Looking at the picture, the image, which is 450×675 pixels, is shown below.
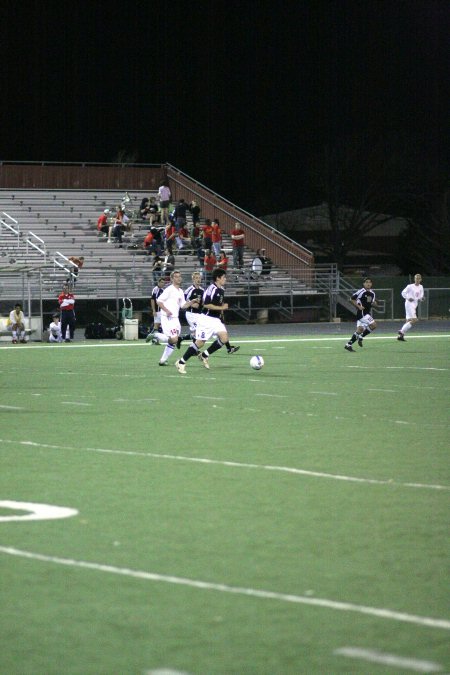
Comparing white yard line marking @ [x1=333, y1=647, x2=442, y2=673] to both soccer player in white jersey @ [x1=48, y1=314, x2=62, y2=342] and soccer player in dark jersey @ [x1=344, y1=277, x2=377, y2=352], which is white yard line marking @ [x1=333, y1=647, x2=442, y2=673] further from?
soccer player in white jersey @ [x1=48, y1=314, x2=62, y2=342]

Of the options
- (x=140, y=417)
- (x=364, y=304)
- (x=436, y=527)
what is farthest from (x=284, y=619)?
(x=364, y=304)

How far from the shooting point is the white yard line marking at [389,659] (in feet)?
17.1

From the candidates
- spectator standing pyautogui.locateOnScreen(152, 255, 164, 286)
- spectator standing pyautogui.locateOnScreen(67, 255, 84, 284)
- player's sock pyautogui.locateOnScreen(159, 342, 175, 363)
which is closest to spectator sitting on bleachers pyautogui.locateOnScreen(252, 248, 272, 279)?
spectator standing pyautogui.locateOnScreen(152, 255, 164, 286)

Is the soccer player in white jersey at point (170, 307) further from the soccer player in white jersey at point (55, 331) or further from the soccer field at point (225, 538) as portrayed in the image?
the soccer player in white jersey at point (55, 331)

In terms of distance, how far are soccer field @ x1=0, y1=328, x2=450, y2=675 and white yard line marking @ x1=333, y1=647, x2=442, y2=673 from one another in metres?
0.01

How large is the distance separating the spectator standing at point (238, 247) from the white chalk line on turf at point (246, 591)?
137 feet

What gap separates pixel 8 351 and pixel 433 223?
44589 millimetres

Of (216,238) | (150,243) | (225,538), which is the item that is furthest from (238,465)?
(150,243)

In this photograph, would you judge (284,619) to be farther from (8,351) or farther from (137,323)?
(137,323)

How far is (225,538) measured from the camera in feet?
25.9

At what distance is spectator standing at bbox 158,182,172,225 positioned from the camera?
52594 mm

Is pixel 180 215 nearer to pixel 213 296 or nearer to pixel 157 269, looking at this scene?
pixel 157 269

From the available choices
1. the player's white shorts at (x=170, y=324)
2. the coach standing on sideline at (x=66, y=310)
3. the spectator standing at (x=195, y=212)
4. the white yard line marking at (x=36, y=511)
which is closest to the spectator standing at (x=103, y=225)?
the spectator standing at (x=195, y=212)

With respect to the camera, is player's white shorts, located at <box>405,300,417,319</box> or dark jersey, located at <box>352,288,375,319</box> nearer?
dark jersey, located at <box>352,288,375,319</box>
